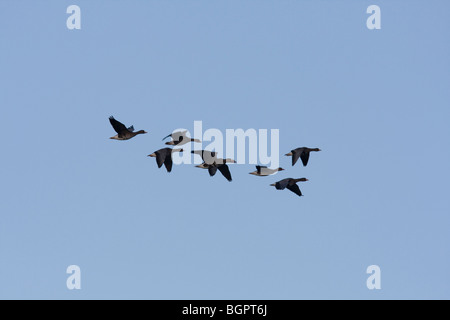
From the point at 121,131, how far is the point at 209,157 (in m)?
3.26


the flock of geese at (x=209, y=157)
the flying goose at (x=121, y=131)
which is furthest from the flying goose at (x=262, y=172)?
the flying goose at (x=121, y=131)

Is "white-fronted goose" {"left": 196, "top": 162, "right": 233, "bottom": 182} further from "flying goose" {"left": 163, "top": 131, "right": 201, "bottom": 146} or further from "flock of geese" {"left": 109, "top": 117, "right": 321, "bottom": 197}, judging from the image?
"flying goose" {"left": 163, "top": 131, "right": 201, "bottom": 146}

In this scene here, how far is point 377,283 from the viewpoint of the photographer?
38.8 metres

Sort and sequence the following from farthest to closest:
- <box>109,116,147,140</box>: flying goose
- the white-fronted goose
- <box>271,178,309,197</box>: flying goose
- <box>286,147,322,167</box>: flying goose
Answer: <box>286,147,322,167</box>: flying goose → <box>271,178,309,197</box>: flying goose → the white-fronted goose → <box>109,116,147,140</box>: flying goose

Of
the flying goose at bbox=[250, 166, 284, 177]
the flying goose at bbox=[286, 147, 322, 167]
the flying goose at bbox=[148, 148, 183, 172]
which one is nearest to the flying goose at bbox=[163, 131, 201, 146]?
the flying goose at bbox=[148, 148, 183, 172]

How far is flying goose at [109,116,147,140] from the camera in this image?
37906 mm

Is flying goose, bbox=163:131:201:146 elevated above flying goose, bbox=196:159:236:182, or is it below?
above

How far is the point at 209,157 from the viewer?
129ft

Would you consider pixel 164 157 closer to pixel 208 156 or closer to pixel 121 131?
pixel 121 131

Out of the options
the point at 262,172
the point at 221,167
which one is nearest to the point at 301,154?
the point at 262,172
